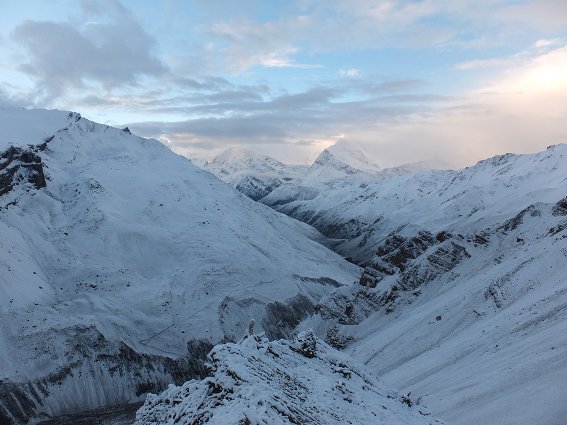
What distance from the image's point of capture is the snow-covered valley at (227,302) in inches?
1200

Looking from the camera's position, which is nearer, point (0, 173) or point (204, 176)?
point (0, 173)

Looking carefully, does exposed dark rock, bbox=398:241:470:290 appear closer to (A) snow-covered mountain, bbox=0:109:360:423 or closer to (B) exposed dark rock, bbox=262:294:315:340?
(B) exposed dark rock, bbox=262:294:315:340

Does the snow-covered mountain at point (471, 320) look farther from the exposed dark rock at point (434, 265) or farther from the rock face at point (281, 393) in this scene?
the rock face at point (281, 393)

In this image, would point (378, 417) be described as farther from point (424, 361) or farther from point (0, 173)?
point (0, 173)

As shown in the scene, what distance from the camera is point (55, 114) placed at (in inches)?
7205

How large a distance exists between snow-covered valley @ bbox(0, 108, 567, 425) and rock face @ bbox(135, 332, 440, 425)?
140 millimetres

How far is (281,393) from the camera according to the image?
22.2 m

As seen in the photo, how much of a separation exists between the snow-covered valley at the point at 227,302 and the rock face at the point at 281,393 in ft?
0.46

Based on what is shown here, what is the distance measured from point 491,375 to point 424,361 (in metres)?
14.7

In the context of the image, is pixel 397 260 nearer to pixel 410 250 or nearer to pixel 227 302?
pixel 410 250

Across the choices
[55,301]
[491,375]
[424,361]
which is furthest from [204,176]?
[491,375]

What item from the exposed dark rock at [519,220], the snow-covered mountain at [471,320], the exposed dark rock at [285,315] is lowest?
the exposed dark rock at [285,315]

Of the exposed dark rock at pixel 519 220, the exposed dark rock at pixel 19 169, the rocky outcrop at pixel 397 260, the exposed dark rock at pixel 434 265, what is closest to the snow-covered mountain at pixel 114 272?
the exposed dark rock at pixel 19 169

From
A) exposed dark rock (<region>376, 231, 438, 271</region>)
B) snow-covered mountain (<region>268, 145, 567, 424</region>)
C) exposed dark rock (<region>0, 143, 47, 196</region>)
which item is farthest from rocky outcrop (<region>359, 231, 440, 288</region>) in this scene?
exposed dark rock (<region>0, 143, 47, 196</region>)
